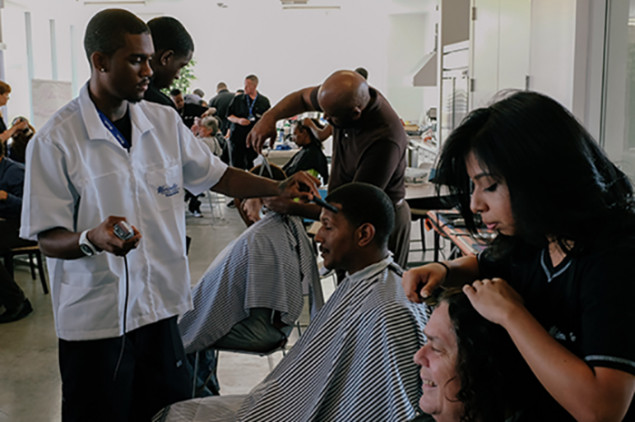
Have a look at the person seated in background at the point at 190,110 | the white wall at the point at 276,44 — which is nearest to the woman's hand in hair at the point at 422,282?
the person seated in background at the point at 190,110

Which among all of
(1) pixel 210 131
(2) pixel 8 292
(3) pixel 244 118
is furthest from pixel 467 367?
(3) pixel 244 118

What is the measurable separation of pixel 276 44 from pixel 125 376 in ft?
42.4

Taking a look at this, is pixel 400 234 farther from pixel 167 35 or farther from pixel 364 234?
pixel 167 35

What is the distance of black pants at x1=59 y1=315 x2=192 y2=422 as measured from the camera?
187cm

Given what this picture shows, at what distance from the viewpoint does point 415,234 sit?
21.4 feet

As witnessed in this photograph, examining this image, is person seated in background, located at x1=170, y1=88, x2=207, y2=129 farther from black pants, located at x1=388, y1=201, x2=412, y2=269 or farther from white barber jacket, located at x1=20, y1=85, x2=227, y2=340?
white barber jacket, located at x1=20, y1=85, x2=227, y2=340

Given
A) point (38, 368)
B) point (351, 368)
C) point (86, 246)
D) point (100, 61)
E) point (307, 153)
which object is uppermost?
point (100, 61)

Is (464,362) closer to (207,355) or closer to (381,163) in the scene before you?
(381,163)

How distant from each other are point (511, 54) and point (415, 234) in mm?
2854

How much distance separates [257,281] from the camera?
260 cm

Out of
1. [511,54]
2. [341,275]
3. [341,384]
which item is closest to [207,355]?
[341,275]

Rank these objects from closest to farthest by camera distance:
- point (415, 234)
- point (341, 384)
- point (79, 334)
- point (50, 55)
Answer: point (341, 384), point (79, 334), point (415, 234), point (50, 55)

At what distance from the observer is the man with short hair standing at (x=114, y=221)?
176cm

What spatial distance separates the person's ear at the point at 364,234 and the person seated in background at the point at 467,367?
0.86 meters
